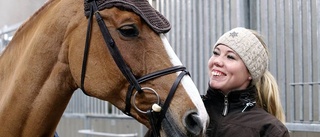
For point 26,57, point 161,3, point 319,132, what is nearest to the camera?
point 26,57

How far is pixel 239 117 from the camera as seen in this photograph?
1809 millimetres

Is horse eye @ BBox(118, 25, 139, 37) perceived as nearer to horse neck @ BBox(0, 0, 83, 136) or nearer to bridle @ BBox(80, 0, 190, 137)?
bridle @ BBox(80, 0, 190, 137)

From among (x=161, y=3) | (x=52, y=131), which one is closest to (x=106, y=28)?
(x=52, y=131)

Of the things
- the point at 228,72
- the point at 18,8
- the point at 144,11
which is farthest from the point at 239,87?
the point at 18,8

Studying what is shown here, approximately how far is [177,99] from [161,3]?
231 cm

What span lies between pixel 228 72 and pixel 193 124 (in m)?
0.33

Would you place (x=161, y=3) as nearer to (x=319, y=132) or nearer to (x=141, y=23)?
(x=319, y=132)

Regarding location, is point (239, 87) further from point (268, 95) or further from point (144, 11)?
point (144, 11)

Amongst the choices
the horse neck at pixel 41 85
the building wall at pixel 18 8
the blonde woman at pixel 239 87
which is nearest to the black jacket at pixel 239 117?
the blonde woman at pixel 239 87

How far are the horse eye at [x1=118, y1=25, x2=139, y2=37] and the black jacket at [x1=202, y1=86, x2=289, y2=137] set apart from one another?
0.38 m

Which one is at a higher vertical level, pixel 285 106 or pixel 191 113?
pixel 191 113

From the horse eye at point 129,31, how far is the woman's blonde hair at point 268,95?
52 cm

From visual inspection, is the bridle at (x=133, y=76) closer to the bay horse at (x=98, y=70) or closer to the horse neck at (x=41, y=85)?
the bay horse at (x=98, y=70)

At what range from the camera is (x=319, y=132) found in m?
2.64
